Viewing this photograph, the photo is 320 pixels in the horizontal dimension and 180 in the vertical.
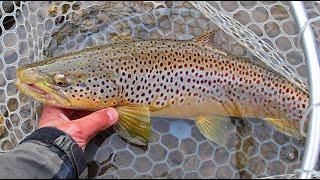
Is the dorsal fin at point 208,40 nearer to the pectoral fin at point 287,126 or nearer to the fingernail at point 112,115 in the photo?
the pectoral fin at point 287,126

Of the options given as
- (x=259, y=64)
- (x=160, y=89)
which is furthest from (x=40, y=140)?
(x=259, y=64)

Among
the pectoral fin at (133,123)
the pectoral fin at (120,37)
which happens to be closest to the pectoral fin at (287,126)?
the pectoral fin at (133,123)

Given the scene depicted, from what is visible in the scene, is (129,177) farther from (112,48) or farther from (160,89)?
(112,48)

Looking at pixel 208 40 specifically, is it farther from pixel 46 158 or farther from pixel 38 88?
pixel 46 158

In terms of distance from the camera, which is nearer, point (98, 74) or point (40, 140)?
point (40, 140)

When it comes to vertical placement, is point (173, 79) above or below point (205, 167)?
above

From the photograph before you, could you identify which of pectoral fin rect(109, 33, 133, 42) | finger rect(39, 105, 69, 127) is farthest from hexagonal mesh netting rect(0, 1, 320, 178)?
finger rect(39, 105, 69, 127)
